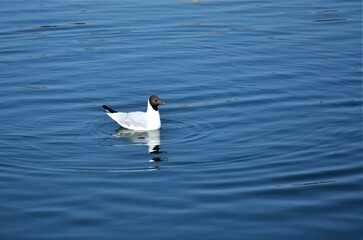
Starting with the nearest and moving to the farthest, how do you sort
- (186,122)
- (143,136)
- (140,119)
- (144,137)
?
(144,137), (143,136), (140,119), (186,122)

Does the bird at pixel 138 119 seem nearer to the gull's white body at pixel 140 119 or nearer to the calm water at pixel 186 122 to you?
the gull's white body at pixel 140 119

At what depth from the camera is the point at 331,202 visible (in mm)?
11977

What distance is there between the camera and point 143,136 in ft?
52.2

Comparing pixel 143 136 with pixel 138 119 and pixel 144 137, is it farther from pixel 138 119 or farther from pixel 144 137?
pixel 138 119

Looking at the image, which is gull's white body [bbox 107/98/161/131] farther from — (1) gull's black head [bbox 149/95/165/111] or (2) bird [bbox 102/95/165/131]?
(1) gull's black head [bbox 149/95/165/111]

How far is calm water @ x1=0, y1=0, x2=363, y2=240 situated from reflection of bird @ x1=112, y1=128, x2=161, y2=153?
68 millimetres

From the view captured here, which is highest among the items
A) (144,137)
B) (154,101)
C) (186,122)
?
(154,101)

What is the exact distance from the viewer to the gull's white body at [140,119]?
1598cm

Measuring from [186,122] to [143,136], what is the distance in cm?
97

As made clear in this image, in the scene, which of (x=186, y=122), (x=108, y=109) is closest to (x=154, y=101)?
(x=186, y=122)

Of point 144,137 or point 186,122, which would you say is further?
point 186,122

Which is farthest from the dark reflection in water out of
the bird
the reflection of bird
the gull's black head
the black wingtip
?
the gull's black head

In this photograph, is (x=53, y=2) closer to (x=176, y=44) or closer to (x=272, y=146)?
(x=176, y=44)

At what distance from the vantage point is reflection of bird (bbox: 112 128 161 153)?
50.0 feet
